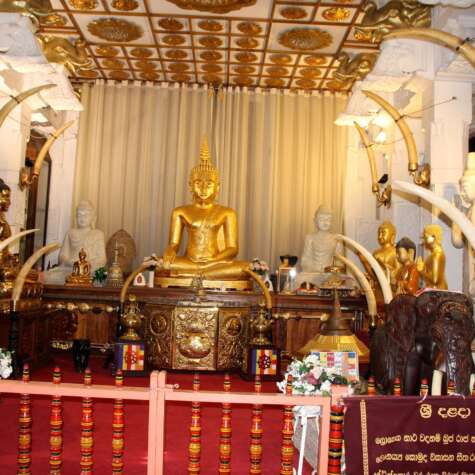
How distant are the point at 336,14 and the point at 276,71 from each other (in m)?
1.86

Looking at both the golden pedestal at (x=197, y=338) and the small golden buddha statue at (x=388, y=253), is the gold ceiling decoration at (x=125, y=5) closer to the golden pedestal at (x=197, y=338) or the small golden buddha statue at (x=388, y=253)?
the golden pedestal at (x=197, y=338)

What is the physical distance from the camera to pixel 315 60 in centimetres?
794

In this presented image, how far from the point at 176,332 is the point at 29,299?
121 centimetres

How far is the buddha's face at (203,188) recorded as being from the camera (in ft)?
23.1

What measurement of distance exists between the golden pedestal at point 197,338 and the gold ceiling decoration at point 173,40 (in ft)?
11.6

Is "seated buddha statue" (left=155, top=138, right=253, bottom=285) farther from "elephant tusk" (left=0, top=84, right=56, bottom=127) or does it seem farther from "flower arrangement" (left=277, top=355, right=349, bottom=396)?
"flower arrangement" (left=277, top=355, right=349, bottom=396)

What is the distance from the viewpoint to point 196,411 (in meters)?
2.34

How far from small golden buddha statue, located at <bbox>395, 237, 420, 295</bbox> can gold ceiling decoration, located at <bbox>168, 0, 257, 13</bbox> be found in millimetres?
2873

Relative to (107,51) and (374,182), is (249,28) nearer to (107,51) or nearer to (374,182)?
(107,51)

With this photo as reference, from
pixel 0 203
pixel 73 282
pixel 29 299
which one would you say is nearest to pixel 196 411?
pixel 29 299

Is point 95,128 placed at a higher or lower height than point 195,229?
higher

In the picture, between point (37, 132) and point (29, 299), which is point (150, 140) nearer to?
point (37, 132)

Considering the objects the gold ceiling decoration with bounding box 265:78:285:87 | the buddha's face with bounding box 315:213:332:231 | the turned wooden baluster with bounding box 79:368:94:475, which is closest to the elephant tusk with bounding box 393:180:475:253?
the turned wooden baluster with bounding box 79:368:94:475

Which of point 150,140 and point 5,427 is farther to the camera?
point 150,140
